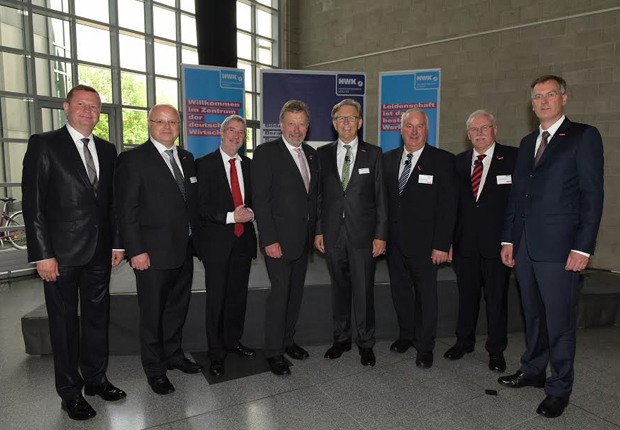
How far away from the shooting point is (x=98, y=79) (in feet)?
23.1

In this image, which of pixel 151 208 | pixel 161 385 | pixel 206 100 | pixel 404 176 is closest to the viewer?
pixel 151 208

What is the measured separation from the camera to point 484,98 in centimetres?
711

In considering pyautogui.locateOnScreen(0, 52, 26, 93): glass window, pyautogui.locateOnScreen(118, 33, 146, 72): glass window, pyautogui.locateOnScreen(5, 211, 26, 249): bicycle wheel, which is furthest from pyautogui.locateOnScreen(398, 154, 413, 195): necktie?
pyautogui.locateOnScreen(118, 33, 146, 72): glass window

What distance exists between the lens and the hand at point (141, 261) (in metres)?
2.32

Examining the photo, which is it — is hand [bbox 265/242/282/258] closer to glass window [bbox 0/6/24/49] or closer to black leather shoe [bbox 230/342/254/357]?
black leather shoe [bbox 230/342/254/357]

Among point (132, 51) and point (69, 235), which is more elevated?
point (132, 51)

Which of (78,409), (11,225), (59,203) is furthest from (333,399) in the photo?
(11,225)

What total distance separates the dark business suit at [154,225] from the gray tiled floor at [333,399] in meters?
0.33

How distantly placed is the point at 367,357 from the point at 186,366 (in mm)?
1216

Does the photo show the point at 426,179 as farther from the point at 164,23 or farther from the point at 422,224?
the point at 164,23

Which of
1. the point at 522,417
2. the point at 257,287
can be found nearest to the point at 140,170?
the point at 257,287

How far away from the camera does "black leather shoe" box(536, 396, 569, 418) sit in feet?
7.32

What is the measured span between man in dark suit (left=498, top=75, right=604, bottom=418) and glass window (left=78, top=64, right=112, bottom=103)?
6788 mm

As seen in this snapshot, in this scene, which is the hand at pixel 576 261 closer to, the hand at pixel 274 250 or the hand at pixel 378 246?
the hand at pixel 378 246
